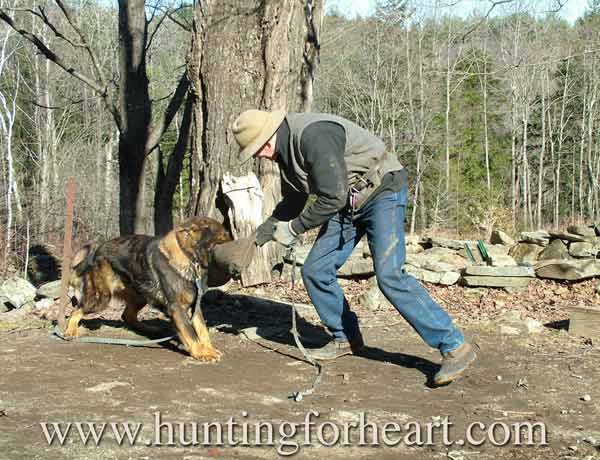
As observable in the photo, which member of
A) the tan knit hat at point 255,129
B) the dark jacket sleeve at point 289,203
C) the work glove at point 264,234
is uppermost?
the tan knit hat at point 255,129

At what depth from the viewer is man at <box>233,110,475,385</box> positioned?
464cm

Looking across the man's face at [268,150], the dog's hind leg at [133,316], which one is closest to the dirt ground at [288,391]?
the dog's hind leg at [133,316]

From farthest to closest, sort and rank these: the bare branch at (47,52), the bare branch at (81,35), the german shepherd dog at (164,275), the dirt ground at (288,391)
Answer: the bare branch at (81,35), the bare branch at (47,52), the german shepherd dog at (164,275), the dirt ground at (288,391)

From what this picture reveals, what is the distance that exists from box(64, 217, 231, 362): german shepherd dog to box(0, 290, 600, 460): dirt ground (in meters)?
0.26

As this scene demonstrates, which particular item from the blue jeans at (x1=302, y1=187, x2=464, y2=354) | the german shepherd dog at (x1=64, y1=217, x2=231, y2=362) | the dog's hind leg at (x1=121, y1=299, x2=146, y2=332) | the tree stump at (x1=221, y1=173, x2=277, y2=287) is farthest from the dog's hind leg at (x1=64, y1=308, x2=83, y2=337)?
the blue jeans at (x1=302, y1=187, x2=464, y2=354)

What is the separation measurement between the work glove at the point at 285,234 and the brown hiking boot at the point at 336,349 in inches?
46.0

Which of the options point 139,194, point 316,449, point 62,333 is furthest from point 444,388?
point 139,194

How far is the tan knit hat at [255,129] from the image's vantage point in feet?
15.6

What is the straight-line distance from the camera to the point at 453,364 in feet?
16.0

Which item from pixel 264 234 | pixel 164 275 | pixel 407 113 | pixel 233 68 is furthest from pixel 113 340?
pixel 407 113

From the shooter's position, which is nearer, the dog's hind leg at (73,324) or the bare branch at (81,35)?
the dog's hind leg at (73,324)

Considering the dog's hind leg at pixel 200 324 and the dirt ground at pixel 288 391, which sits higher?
the dog's hind leg at pixel 200 324

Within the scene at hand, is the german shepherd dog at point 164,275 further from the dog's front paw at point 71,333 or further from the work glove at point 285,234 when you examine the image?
the work glove at point 285,234

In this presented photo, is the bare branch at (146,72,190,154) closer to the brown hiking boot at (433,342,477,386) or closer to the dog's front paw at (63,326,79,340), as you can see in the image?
the dog's front paw at (63,326,79,340)
